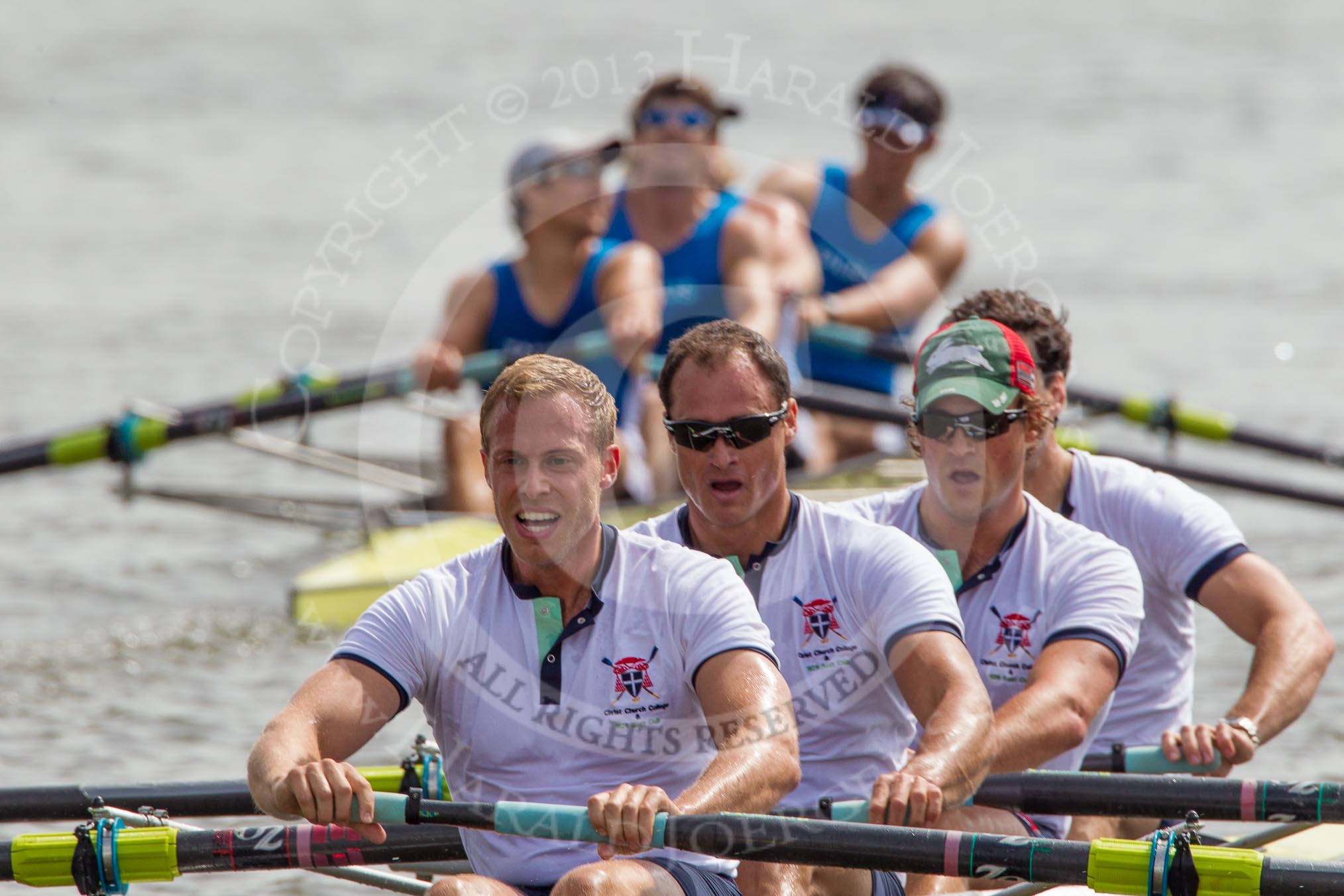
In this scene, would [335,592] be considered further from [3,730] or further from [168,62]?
[168,62]

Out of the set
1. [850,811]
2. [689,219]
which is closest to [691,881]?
[850,811]

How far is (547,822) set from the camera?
9.36ft

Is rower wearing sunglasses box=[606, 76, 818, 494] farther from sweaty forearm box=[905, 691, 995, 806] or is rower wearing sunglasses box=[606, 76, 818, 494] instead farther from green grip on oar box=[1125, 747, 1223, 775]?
sweaty forearm box=[905, 691, 995, 806]

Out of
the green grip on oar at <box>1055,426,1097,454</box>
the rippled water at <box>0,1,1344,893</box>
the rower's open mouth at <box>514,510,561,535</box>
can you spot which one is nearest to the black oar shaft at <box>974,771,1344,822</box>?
the rower's open mouth at <box>514,510,561,535</box>

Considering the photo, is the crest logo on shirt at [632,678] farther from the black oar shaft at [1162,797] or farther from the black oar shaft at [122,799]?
the black oar shaft at [122,799]

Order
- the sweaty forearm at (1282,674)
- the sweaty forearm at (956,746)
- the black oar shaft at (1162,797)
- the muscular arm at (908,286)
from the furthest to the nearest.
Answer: the muscular arm at (908,286) → the sweaty forearm at (1282,674) → the black oar shaft at (1162,797) → the sweaty forearm at (956,746)

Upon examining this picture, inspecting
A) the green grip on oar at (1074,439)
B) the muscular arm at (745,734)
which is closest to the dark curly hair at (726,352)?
the muscular arm at (745,734)

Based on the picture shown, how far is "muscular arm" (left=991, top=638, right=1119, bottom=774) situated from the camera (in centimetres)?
339

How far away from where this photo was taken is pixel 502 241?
10.9 meters

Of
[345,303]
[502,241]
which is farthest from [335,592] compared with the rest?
[345,303]

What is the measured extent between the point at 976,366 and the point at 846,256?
4.50 m

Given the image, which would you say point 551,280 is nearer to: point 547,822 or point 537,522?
point 537,522

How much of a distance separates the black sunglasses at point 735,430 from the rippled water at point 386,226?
2241 mm

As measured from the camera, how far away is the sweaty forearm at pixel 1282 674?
3.83m
